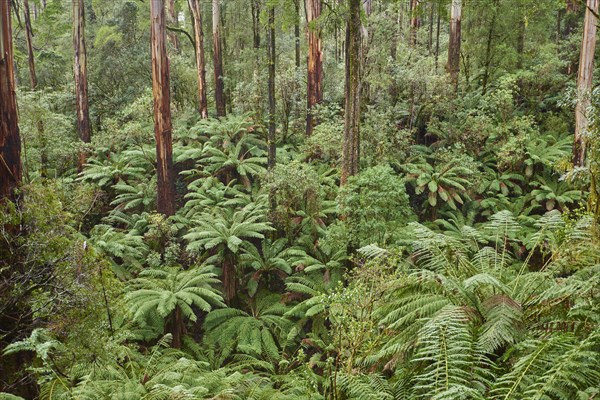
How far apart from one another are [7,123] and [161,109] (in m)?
7.05

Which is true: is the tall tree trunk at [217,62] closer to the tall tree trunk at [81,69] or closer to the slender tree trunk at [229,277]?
the tall tree trunk at [81,69]

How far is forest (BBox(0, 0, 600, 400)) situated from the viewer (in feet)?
13.9

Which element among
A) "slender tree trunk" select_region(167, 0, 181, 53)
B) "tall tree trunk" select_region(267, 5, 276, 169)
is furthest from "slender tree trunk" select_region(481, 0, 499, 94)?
"slender tree trunk" select_region(167, 0, 181, 53)

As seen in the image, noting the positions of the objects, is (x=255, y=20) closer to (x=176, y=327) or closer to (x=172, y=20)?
(x=172, y=20)

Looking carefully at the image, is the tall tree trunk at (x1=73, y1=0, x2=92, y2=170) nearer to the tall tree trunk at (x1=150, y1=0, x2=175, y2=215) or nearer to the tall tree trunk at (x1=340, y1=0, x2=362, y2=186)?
the tall tree trunk at (x1=150, y1=0, x2=175, y2=215)

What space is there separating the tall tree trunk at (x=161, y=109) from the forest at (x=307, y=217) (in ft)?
0.20

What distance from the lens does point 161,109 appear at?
38.4 ft

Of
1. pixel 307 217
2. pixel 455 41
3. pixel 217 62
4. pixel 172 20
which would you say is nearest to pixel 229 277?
pixel 307 217

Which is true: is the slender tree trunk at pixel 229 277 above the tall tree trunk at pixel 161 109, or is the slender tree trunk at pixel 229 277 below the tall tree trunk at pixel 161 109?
below

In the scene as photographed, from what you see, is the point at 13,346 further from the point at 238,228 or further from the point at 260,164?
the point at 260,164

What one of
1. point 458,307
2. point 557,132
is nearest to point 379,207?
point 458,307

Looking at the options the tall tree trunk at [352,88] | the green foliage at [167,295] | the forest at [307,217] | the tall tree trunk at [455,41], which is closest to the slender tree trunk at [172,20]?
the forest at [307,217]

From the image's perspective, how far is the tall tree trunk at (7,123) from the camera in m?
4.70

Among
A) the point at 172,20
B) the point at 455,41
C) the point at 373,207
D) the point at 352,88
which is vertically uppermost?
the point at 172,20
